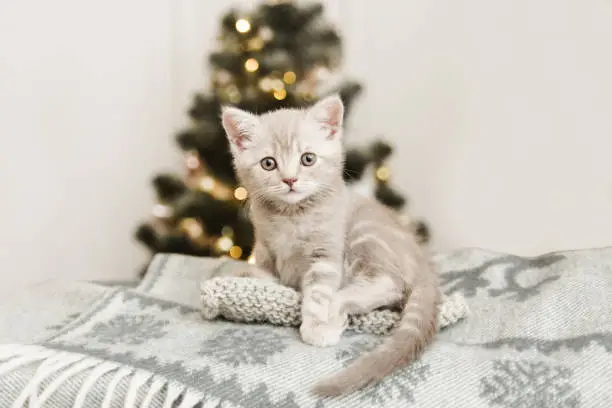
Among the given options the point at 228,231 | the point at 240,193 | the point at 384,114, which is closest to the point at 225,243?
the point at 228,231

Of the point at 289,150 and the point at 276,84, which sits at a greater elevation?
the point at 276,84

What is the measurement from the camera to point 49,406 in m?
0.73

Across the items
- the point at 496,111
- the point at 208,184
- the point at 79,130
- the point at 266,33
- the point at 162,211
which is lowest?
the point at 162,211

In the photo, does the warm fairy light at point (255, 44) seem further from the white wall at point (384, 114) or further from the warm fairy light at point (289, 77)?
the white wall at point (384, 114)

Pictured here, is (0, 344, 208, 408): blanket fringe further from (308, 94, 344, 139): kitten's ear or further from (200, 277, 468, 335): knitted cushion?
(308, 94, 344, 139): kitten's ear

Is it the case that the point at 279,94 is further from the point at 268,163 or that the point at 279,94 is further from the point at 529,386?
the point at 529,386

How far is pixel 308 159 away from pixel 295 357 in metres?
0.42

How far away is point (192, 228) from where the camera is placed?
1795 millimetres

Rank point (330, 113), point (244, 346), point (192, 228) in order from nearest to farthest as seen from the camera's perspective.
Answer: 1. point (244, 346)
2. point (330, 113)
3. point (192, 228)

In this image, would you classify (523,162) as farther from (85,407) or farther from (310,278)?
(85,407)

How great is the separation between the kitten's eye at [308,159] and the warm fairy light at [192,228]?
2.70 feet

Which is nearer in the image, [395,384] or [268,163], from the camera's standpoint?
[395,384]

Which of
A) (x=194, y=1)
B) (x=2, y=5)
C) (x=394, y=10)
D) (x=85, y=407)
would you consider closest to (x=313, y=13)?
(x=394, y=10)

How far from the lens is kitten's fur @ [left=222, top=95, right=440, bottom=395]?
0.98m
